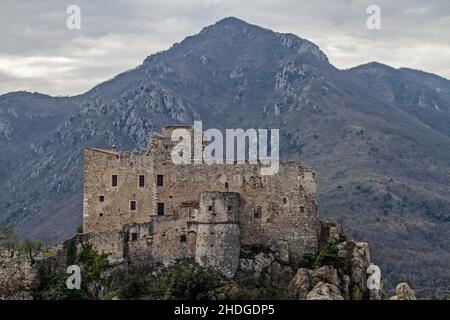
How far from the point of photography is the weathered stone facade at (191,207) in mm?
70562

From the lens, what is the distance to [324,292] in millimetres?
65875

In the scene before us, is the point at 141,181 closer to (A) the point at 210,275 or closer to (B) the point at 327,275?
(A) the point at 210,275

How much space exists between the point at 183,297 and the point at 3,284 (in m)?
13.2

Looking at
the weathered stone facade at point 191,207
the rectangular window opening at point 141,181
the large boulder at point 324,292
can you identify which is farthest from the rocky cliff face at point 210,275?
the rectangular window opening at point 141,181

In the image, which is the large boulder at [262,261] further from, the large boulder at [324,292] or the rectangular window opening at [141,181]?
the rectangular window opening at [141,181]

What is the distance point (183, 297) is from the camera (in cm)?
6469

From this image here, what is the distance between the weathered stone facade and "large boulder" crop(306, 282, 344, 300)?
17.5 feet

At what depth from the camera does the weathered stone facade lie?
70.6 meters

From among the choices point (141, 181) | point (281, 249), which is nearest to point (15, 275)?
point (141, 181)

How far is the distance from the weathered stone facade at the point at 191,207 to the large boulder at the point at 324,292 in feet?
17.5

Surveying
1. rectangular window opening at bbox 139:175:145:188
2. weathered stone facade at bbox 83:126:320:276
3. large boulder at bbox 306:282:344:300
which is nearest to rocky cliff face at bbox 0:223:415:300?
large boulder at bbox 306:282:344:300

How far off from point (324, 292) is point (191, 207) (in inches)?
465

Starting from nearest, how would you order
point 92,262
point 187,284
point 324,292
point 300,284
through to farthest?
point 187,284 < point 324,292 < point 300,284 < point 92,262
